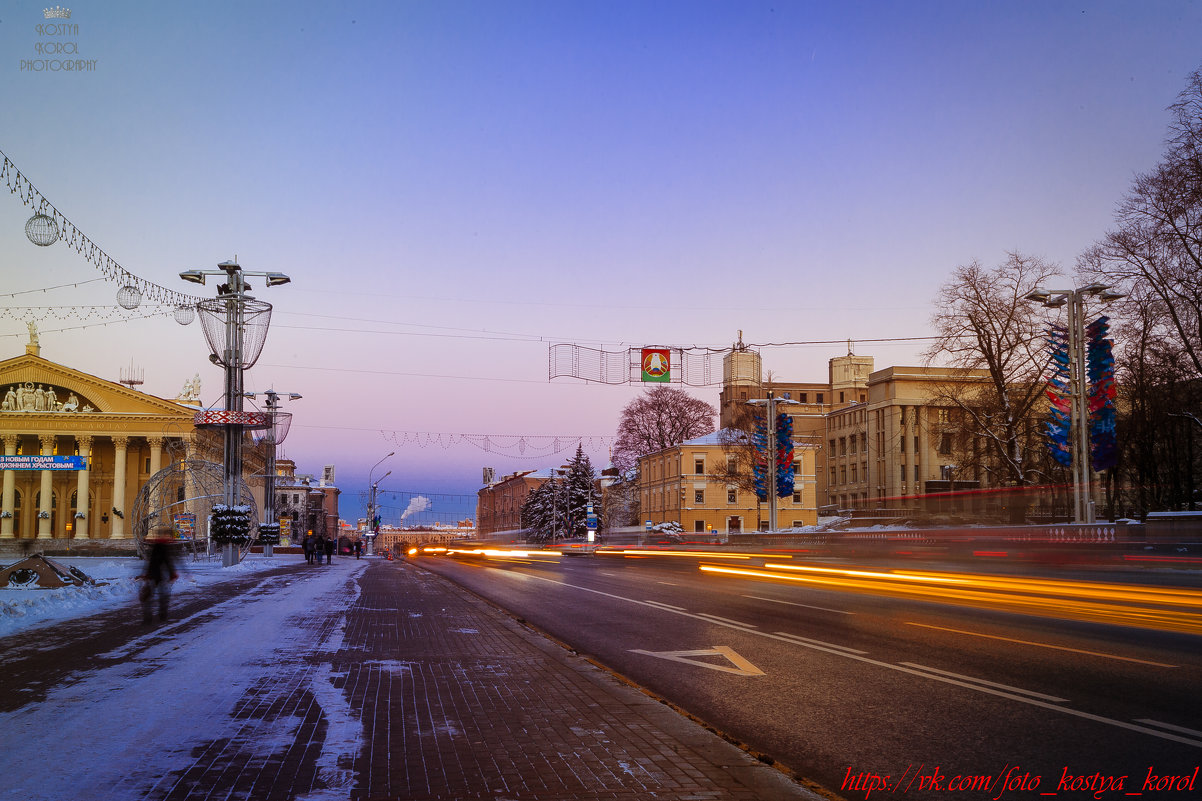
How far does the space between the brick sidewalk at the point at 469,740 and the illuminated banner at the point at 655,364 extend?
1853cm

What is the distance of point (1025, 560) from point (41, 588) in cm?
2739

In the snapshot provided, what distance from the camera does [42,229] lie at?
1543 centimetres

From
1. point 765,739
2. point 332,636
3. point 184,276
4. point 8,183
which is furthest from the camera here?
point 184,276

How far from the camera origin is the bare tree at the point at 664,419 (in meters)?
90.0

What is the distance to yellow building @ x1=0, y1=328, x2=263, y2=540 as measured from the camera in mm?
70625

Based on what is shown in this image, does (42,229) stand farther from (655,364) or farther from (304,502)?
(304,502)

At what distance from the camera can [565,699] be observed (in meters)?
7.91

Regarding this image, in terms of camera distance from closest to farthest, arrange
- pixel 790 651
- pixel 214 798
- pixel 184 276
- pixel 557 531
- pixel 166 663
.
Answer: pixel 214 798 → pixel 166 663 → pixel 790 651 → pixel 184 276 → pixel 557 531

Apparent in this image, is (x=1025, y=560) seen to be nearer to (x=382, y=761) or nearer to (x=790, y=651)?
(x=790, y=651)

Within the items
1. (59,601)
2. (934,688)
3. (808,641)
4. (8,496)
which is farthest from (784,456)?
(8,496)

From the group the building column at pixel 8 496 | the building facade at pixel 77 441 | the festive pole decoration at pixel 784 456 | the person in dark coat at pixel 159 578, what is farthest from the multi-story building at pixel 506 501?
the person in dark coat at pixel 159 578

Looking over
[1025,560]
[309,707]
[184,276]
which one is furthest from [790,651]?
[184,276]

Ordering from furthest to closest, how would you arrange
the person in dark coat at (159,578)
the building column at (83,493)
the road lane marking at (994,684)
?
the building column at (83,493)
the person in dark coat at (159,578)
the road lane marking at (994,684)

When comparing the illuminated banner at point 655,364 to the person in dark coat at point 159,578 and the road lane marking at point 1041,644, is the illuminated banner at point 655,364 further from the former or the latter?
the person in dark coat at point 159,578
